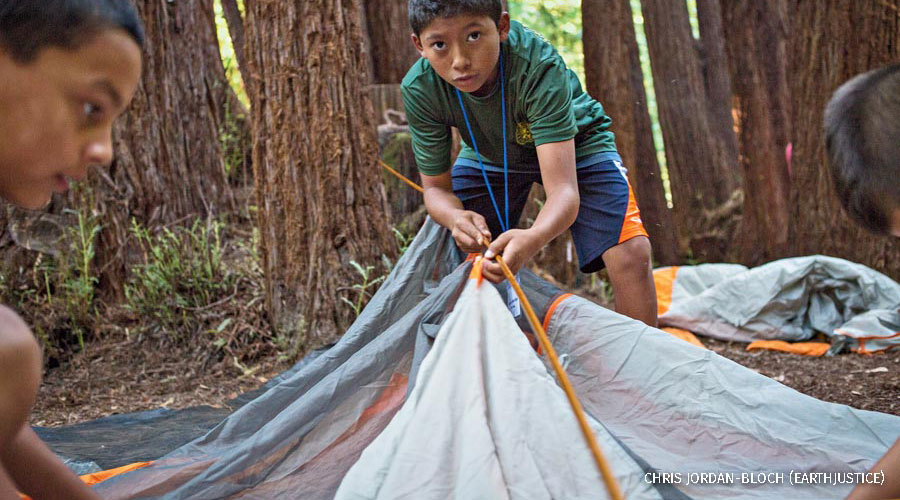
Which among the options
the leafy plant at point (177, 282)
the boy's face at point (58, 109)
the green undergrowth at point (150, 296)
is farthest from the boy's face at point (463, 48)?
the leafy plant at point (177, 282)

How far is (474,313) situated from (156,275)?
2.62m

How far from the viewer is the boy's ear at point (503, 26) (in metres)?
2.60

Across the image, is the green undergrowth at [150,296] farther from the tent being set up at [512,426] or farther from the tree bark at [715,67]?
the tree bark at [715,67]

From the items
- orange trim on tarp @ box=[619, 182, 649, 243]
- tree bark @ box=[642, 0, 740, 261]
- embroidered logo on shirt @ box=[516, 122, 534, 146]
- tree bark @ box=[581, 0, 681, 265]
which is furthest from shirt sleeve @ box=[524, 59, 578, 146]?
tree bark @ box=[642, 0, 740, 261]

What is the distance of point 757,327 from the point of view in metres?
4.52

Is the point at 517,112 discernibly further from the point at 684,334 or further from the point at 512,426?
the point at 684,334

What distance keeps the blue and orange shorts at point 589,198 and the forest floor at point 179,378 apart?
117 centimetres

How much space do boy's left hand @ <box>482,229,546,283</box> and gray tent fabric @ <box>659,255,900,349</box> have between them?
2578 mm

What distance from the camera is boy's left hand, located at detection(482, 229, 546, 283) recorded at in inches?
86.6

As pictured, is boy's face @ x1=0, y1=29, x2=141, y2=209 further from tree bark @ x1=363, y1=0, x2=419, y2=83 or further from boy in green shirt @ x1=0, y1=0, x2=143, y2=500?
tree bark @ x1=363, y1=0, x2=419, y2=83

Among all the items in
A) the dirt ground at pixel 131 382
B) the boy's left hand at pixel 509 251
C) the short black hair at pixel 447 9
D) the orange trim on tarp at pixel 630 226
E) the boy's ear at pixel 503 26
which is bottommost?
the dirt ground at pixel 131 382

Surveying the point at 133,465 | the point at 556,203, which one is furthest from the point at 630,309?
the point at 133,465

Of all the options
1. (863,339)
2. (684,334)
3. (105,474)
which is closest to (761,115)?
(684,334)

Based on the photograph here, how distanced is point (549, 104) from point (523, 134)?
242 millimetres
